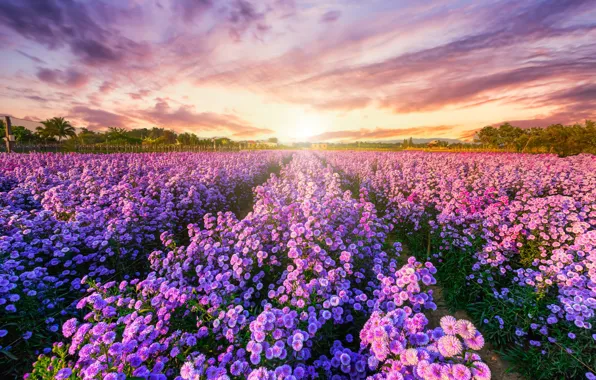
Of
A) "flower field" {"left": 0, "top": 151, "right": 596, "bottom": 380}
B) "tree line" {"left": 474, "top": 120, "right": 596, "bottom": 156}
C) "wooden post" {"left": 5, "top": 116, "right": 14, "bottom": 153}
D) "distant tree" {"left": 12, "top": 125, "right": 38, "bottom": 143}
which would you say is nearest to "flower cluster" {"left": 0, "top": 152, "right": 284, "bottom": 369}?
"flower field" {"left": 0, "top": 151, "right": 596, "bottom": 380}

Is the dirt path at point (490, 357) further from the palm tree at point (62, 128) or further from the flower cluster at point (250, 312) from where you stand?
the palm tree at point (62, 128)

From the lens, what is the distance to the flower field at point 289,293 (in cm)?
184

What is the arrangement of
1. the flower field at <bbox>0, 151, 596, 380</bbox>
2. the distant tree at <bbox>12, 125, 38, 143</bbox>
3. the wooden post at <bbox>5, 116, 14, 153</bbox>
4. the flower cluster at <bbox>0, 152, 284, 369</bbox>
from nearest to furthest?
1. the flower field at <bbox>0, 151, 596, 380</bbox>
2. the flower cluster at <bbox>0, 152, 284, 369</bbox>
3. the wooden post at <bbox>5, 116, 14, 153</bbox>
4. the distant tree at <bbox>12, 125, 38, 143</bbox>

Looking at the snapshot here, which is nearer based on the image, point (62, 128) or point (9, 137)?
point (9, 137)

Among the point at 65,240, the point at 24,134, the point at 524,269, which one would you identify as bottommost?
the point at 524,269

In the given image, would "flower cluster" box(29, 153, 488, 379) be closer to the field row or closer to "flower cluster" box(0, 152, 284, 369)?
"flower cluster" box(0, 152, 284, 369)

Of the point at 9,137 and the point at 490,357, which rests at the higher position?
the point at 9,137

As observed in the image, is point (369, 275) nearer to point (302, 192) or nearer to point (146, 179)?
point (302, 192)

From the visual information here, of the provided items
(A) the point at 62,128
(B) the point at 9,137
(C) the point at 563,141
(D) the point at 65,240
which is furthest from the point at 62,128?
(C) the point at 563,141

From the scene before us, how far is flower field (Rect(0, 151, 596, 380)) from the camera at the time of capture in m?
1.84

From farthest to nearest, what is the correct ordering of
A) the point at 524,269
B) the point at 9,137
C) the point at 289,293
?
the point at 9,137 → the point at 524,269 → the point at 289,293

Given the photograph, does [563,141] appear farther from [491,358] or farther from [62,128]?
[62,128]

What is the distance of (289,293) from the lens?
9.17 ft

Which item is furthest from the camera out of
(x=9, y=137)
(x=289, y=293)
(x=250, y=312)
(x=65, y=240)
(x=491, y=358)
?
(x=9, y=137)
